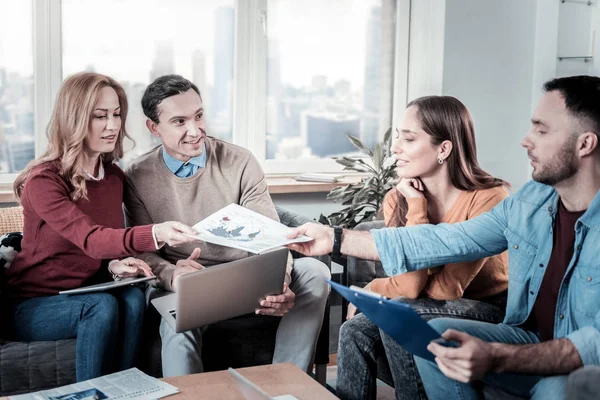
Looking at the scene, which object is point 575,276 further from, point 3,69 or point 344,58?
point 3,69

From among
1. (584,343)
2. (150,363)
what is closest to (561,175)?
(584,343)

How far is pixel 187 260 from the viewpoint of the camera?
8.55 feet

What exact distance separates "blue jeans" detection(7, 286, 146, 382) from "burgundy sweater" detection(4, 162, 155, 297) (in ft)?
0.24

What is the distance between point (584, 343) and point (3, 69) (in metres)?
2.87

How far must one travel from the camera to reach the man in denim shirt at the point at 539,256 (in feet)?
5.78

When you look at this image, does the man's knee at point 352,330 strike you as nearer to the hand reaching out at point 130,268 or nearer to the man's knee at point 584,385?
the hand reaching out at point 130,268

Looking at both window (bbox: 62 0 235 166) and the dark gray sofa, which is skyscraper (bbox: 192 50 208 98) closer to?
window (bbox: 62 0 235 166)

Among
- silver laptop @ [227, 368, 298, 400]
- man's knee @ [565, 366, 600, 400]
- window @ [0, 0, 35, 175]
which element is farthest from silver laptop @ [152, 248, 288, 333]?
window @ [0, 0, 35, 175]

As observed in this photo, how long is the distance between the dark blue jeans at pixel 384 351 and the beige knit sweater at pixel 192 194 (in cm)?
46

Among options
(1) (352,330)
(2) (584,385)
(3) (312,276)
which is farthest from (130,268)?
(2) (584,385)

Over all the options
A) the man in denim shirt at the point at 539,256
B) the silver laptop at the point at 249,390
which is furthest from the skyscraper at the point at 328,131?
the silver laptop at the point at 249,390

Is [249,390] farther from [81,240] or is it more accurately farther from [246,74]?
[246,74]

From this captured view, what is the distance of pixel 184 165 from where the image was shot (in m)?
2.79

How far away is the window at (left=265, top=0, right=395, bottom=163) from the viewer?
13.1ft
